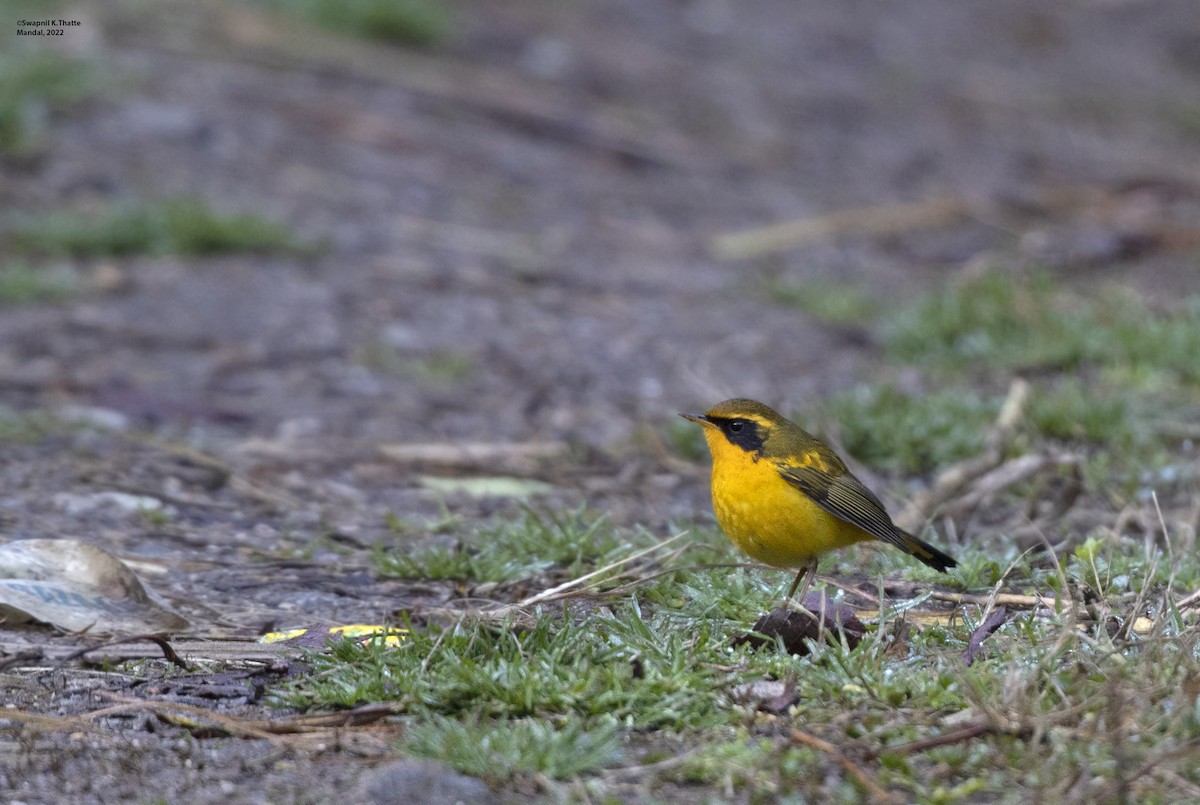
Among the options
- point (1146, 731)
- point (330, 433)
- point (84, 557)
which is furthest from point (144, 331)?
point (1146, 731)

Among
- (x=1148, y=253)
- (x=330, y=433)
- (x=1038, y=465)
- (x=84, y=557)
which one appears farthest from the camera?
(x=1148, y=253)

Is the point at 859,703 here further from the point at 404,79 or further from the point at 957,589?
the point at 404,79

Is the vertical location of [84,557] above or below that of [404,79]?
below

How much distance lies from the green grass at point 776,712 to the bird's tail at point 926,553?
0.91 ft

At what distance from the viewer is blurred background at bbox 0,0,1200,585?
252 inches

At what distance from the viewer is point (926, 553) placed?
4.35m

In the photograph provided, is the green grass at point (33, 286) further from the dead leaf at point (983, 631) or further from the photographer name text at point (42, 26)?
the dead leaf at point (983, 631)

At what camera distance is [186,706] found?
3449 mm

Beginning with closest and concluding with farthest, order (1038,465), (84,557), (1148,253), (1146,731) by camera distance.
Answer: (1146,731), (84,557), (1038,465), (1148,253)

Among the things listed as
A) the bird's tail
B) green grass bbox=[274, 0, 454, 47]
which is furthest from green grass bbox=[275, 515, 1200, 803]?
green grass bbox=[274, 0, 454, 47]

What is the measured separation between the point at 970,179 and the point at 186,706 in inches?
391

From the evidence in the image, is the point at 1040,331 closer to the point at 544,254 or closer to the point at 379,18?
the point at 544,254

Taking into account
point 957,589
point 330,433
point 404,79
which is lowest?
point 330,433

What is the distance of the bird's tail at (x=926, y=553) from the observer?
4309mm
